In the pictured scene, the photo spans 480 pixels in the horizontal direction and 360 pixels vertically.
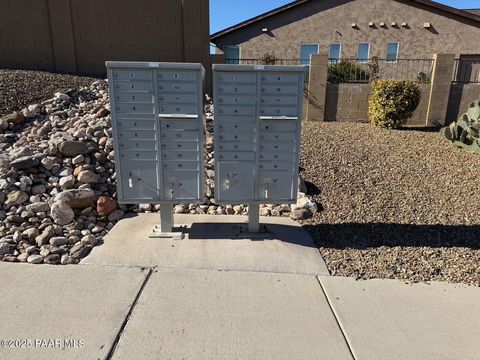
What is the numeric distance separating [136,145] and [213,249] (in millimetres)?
1429

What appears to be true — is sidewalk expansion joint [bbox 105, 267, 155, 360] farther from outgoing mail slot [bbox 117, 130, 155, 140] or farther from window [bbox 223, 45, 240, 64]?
window [bbox 223, 45, 240, 64]

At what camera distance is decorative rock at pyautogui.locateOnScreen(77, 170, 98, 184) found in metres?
5.07

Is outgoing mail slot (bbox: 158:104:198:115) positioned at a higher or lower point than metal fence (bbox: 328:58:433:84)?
lower

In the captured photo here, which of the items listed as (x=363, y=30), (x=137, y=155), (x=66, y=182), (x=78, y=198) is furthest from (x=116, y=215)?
(x=363, y=30)

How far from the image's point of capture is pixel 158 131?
4.13 meters

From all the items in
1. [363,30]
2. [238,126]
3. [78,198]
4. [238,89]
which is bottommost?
[78,198]

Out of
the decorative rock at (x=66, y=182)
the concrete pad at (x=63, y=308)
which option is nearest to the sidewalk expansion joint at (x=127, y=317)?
the concrete pad at (x=63, y=308)

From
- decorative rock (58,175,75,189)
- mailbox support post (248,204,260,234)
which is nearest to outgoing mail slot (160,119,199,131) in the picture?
mailbox support post (248,204,260,234)

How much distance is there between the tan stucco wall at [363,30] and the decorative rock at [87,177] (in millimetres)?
15668

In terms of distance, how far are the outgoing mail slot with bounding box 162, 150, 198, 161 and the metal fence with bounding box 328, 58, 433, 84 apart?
24.6 feet

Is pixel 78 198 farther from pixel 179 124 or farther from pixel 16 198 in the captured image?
pixel 179 124

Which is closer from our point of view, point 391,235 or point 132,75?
point 132,75

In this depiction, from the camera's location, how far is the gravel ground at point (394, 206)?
400 centimetres

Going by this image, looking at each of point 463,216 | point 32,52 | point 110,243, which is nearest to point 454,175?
point 463,216
